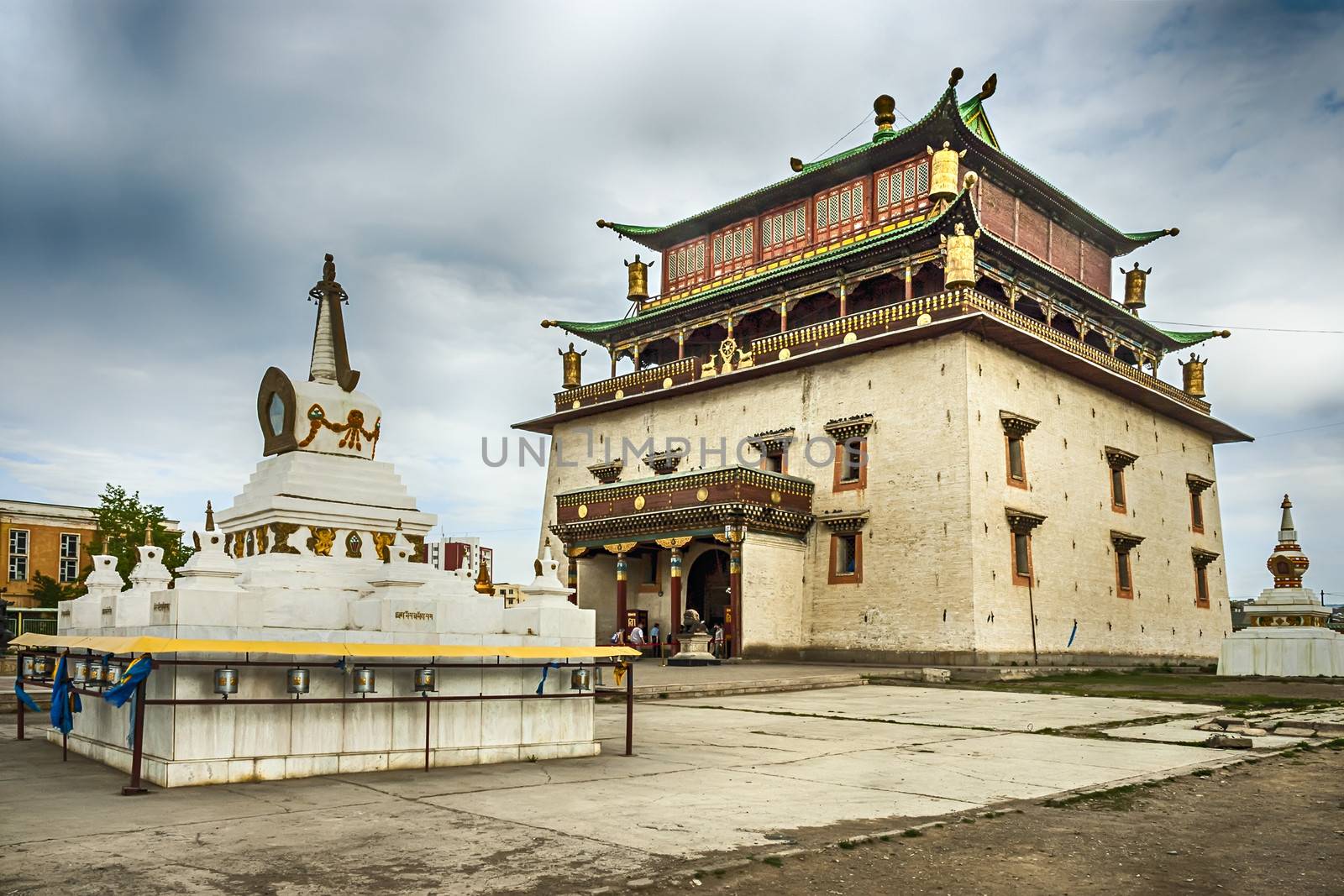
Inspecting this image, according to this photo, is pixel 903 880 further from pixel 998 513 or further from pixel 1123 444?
pixel 1123 444

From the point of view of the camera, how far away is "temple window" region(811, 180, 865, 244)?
114 ft

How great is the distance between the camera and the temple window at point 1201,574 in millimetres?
37656

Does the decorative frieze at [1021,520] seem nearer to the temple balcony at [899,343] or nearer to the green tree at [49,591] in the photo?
the temple balcony at [899,343]

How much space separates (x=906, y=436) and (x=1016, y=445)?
3.25m

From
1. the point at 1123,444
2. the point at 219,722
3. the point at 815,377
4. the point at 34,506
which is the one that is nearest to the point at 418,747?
the point at 219,722

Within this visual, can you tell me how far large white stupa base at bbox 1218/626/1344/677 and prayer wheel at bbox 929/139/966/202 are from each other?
1424 cm

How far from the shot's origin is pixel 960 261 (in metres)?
29.2

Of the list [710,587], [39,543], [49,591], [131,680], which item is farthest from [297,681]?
[39,543]

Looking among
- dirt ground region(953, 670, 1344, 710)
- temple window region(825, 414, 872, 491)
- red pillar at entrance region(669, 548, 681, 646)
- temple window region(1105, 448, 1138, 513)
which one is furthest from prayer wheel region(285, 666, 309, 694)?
temple window region(1105, 448, 1138, 513)

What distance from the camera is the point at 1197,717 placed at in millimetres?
15273

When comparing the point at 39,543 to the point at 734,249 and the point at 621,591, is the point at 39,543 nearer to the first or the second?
the point at 621,591

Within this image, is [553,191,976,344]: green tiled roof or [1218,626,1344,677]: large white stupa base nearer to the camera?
[1218,626,1344,677]: large white stupa base

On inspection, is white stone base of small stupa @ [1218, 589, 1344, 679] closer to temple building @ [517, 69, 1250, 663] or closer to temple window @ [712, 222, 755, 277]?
temple building @ [517, 69, 1250, 663]

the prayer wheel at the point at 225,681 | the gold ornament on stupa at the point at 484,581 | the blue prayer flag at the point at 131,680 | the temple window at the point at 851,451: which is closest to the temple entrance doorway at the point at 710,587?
the temple window at the point at 851,451
